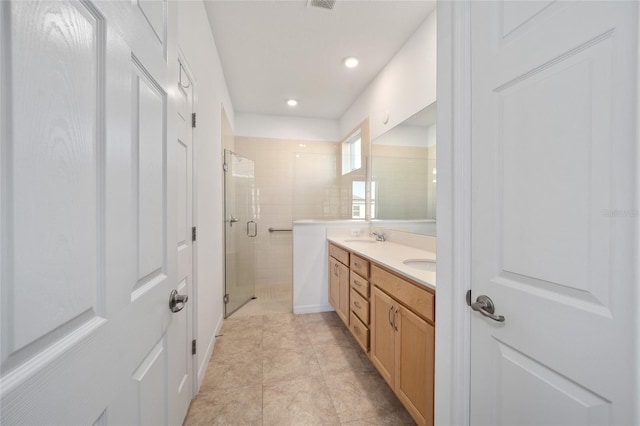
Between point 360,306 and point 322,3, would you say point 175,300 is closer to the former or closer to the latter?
point 360,306

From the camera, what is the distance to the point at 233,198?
301 centimetres

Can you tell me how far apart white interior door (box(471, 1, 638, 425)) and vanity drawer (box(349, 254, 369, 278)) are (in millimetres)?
1024

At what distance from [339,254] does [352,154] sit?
5.20 feet

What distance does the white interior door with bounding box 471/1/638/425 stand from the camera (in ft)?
1.70

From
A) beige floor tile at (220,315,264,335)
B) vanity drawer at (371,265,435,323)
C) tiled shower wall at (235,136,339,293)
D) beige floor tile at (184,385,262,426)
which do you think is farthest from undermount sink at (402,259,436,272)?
tiled shower wall at (235,136,339,293)

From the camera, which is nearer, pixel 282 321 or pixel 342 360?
pixel 342 360

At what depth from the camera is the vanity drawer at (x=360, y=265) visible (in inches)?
73.7

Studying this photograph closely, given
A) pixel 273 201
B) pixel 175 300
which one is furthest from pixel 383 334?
pixel 273 201

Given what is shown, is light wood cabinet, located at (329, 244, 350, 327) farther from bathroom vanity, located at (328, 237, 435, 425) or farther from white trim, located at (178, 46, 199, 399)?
white trim, located at (178, 46, 199, 399)

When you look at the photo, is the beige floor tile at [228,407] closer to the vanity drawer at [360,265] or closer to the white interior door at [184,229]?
the white interior door at [184,229]

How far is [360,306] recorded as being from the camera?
1.96m

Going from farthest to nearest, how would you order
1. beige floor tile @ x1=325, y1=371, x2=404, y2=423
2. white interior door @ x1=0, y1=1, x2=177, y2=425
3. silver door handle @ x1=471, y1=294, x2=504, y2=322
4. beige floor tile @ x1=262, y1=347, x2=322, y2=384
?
beige floor tile @ x1=262, y1=347, x2=322, y2=384, beige floor tile @ x1=325, y1=371, x2=404, y2=423, silver door handle @ x1=471, y1=294, x2=504, y2=322, white interior door @ x1=0, y1=1, x2=177, y2=425

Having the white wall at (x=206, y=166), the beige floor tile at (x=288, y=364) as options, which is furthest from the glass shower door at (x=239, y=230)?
the beige floor tile at (x=288, y=364)

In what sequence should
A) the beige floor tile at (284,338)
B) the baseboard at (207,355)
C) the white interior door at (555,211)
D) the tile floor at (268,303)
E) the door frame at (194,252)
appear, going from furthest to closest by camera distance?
1. the tile floor at (268,303)
2. the beige floor tile at (284,338)
3. the baseboard at (207,355)
4. the door frame at (194,252)
5. the white interior door at (555,211)
